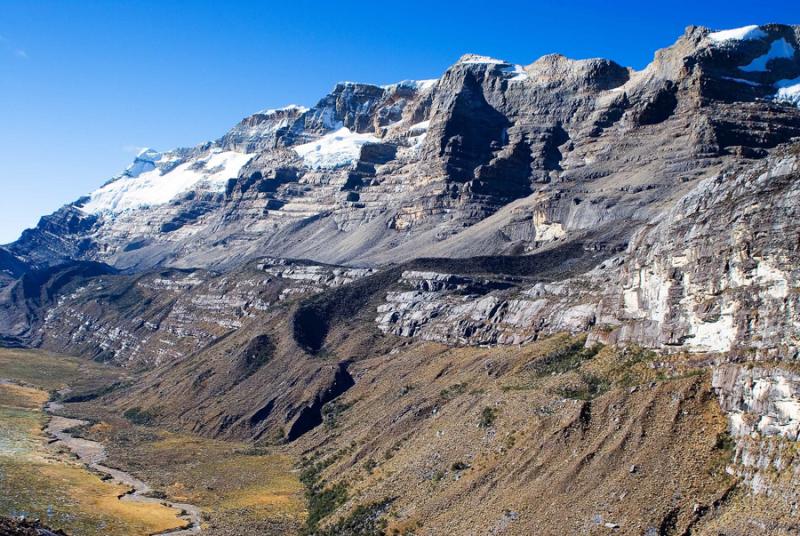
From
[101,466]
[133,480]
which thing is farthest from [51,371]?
[133,480]

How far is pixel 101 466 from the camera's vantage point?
92875mm

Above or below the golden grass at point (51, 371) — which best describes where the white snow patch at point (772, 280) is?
above

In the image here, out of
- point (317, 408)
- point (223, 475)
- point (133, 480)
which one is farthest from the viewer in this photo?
point (317, 408)

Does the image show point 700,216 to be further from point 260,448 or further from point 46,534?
point 260,448

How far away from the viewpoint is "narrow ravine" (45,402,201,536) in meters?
70.3

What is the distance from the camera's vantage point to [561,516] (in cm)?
4541

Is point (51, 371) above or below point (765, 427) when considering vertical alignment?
below

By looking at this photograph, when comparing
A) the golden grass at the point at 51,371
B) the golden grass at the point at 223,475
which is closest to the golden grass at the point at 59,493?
the golden grass at the point at 223,475

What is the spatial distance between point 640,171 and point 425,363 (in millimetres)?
121775

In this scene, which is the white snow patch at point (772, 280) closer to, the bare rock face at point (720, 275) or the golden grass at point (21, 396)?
the bare rock face at point (720, 275)

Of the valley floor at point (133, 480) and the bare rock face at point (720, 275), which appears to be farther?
the valley floor at point (133, 480)

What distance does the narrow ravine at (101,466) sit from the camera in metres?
70.3

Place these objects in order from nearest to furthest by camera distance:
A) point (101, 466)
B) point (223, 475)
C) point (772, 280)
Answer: point (772, 280) < point (223, 475) < point (101, 466)

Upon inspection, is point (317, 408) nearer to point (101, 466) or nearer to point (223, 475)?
point (223, 475)
